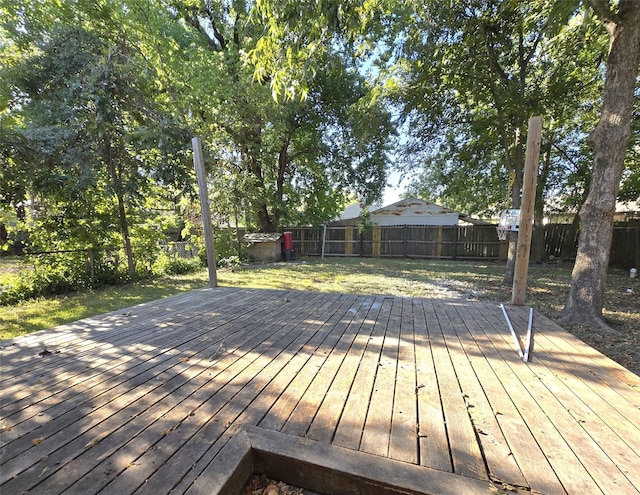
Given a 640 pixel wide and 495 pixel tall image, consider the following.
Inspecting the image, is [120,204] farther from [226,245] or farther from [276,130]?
[276,130]

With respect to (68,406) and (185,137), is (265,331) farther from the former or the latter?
(185,137)

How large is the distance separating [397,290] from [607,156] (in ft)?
11.7

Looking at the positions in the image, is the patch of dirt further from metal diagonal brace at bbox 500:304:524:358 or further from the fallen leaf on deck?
metal diagonal brace at bbox 500:304:524:358

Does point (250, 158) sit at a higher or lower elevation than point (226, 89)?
lower

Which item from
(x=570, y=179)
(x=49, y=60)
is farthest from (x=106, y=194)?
(x=570, y=179)

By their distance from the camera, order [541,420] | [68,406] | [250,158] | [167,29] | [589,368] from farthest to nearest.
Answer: [250,158], [167,29], [589,368], [68,406], [541,420]

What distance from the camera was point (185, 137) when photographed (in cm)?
584

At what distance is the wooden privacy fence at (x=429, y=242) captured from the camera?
10.2 m

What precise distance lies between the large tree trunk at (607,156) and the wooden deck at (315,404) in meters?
1.54

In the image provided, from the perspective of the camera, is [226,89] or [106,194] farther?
[226,89]

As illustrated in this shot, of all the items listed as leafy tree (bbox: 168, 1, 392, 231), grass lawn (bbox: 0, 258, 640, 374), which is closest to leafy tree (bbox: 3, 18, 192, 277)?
grass lawn (bbox: 0, 258, 640, 374)

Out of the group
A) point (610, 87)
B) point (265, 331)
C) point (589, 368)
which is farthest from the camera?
point (610, 87)

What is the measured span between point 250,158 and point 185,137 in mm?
5702

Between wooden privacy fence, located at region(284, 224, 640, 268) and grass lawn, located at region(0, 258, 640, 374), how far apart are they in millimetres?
1146
